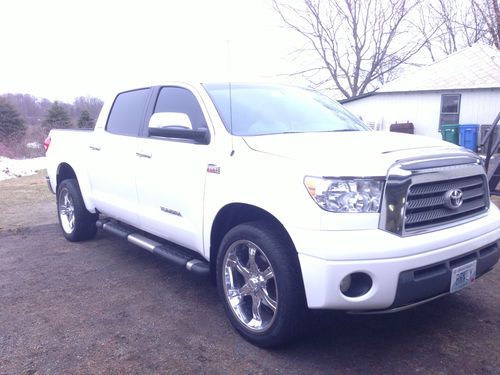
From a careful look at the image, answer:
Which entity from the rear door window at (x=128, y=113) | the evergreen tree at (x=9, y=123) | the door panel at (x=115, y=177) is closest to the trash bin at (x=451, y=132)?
the rear door window at (x=128, y=113)

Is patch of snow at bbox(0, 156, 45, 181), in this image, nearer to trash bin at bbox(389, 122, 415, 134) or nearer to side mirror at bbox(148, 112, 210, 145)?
side mirror at bbox(148, 112, 210, 145)

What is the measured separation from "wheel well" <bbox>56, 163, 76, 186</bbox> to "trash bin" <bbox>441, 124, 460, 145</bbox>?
16043 millimetres

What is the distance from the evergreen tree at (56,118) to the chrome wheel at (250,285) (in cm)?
2988

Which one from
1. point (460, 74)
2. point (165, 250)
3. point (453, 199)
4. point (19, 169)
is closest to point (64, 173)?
point (165, 250)

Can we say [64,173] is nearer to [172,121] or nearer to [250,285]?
[172,121]

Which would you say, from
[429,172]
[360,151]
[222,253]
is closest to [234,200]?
[222,253]

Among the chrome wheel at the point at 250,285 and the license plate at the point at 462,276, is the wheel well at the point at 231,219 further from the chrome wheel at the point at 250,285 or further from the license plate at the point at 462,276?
the license plate at the point at 462,276

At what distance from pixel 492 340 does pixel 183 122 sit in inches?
110

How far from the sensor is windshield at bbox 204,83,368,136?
3832 mm

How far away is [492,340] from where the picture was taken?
11.0 feet

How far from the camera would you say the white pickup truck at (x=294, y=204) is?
2801 mm

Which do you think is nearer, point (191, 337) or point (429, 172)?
point (429, 172)

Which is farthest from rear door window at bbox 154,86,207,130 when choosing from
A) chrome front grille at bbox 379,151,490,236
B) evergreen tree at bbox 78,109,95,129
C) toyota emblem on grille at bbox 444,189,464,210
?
evergreen tree at bbox 78,109,95,129

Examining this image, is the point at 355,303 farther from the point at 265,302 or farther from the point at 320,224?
Answer: the point at 265,302
